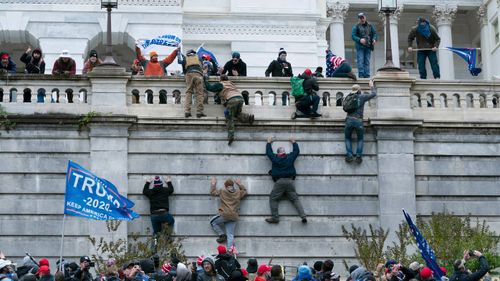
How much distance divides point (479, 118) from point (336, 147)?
4.04 meters

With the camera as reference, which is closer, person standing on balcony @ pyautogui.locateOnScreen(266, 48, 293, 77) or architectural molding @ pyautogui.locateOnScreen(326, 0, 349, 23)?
person standing on balcony @ pyautogui.locateOnScreen(266, 48, 293, 77)

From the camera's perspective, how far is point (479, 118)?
39281 millimetres

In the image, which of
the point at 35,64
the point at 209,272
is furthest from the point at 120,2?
the point at 209,272

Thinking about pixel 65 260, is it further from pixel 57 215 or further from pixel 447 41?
pixel 447 41

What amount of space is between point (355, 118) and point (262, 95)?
8.68ft

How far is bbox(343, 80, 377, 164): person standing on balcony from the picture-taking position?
1497 inches

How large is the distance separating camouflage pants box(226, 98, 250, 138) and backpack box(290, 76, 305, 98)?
4.59 feet

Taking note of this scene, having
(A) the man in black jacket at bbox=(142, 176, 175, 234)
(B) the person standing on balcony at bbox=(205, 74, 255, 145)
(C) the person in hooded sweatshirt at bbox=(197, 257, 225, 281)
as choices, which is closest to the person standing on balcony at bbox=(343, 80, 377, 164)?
(B) the person standing on balcony at bbox=(205, 74, 255, 145)

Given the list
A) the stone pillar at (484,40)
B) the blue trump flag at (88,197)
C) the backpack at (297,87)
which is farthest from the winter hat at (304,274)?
the stone pillar at (484,40)

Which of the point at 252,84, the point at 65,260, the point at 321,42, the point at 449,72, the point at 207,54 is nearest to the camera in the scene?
the point at 65,260

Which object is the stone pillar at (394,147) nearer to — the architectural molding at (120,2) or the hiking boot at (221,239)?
the hiking boot at (221,239)

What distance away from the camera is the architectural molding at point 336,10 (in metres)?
72.9

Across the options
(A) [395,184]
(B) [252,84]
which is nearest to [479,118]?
(A) [395,184]

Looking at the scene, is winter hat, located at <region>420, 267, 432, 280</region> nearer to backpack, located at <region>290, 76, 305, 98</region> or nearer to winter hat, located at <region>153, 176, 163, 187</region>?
winter hat, located at <region>153, 176, 163, 187</region>
